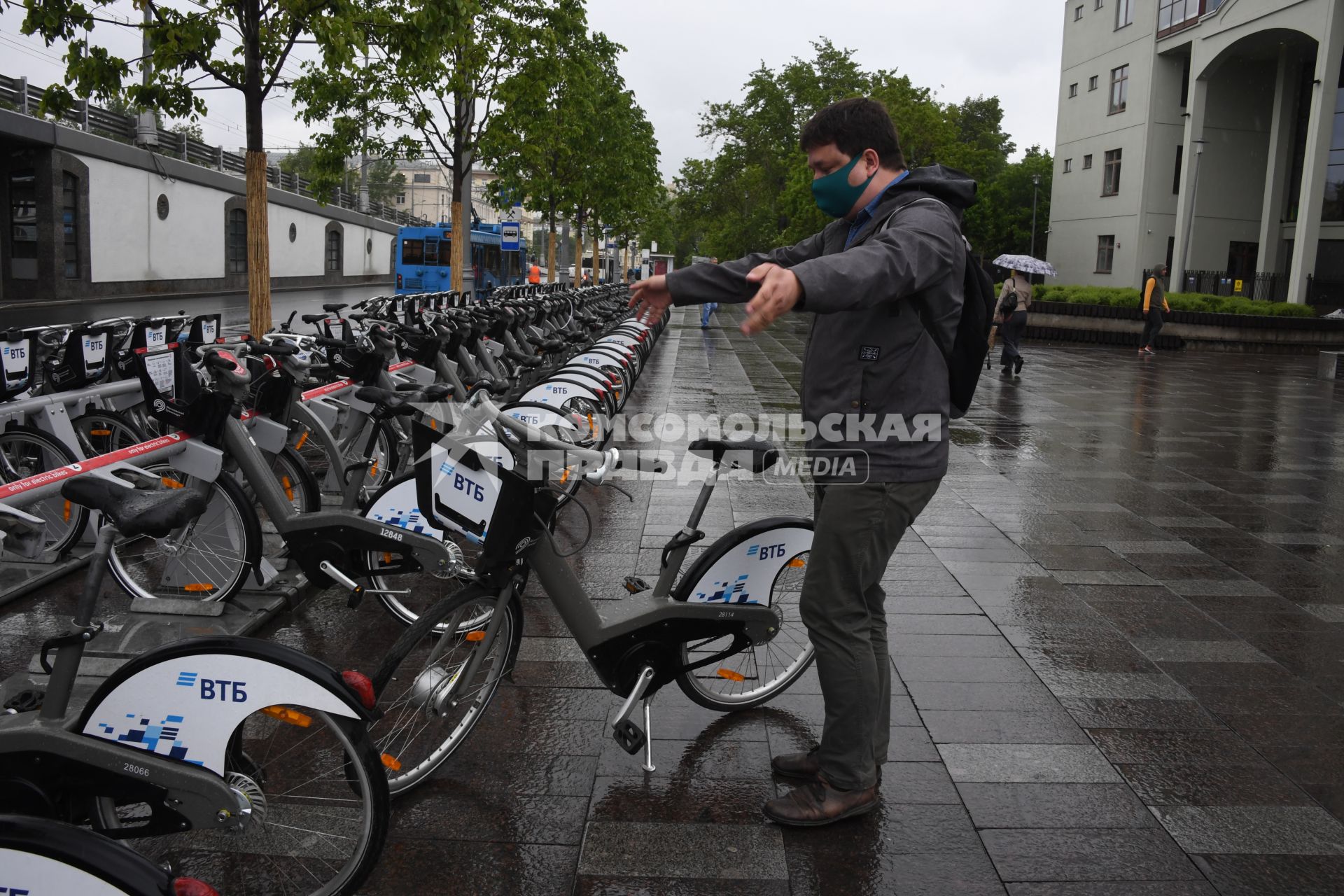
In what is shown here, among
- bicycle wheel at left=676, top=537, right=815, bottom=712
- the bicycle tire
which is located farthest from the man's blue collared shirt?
bicycle wheel at left=676, top=537, right=815, bottom=712

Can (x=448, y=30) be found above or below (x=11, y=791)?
above

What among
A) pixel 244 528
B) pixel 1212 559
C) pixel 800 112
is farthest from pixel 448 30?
pixel 800 112

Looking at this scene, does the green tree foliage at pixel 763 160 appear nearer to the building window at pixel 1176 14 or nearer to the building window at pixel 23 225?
the building window at pixel 1176 14

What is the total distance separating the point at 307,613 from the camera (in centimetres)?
467

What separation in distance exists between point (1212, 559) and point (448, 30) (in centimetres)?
801

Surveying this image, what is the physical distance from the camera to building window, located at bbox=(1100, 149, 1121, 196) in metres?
37.7

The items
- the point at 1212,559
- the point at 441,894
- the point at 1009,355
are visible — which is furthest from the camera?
the point at 1009,355

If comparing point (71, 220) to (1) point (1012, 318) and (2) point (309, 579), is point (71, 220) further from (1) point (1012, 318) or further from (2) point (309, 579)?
(2) point (309, 579)

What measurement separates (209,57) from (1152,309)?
17.8 metres

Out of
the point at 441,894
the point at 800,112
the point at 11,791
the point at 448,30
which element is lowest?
the point at 441,894

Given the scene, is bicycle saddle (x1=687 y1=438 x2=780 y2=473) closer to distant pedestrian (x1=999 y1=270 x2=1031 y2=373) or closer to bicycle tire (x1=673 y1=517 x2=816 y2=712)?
bicycle tire (x1=673 y1=517 x2=816 y2=712)

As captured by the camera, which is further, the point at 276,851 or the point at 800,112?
the point at 800,112

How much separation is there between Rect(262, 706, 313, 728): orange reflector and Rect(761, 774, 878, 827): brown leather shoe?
129cm

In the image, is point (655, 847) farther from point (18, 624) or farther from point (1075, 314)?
point (1075, 314)
